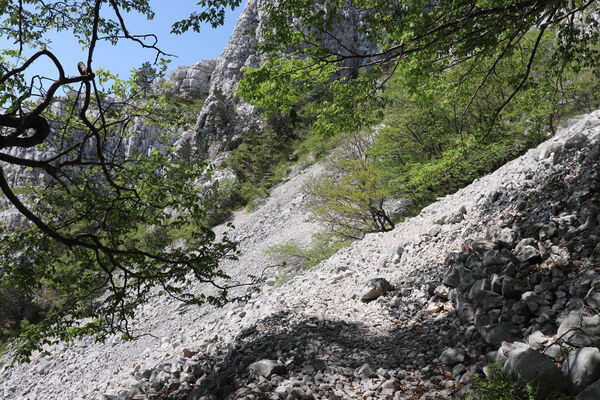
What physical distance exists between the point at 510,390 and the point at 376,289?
10.1 feet

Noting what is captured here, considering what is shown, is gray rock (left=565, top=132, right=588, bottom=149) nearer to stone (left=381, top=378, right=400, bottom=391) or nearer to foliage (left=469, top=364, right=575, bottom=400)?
foliage (left=469, top=364, right=575, bottom=400)

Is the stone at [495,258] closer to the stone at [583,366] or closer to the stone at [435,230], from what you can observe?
the stone at [583,366]

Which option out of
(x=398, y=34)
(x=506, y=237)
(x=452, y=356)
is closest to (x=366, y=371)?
(x=452, y=356)

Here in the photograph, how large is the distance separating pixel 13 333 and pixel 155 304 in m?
10.2

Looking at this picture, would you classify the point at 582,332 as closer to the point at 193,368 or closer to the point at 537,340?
the point at 537,340

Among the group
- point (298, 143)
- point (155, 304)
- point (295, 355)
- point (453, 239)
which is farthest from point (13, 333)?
point (298, 143)

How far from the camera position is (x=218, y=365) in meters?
4.12

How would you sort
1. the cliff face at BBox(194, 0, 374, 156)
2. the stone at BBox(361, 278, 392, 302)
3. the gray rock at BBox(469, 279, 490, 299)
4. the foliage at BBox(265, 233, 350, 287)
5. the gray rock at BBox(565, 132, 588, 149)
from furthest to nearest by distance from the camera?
the cliff face at BBox(194, 0, 374, 156) → the foliage at BBox(265, 233, 350, 287) → the stone at BBox(361, 278, 392, 302) → the gray rock at BBox(565, 132, 588, 149) → the gray rock at BBox(469, 279, 490, 299)

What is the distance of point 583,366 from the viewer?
6.59ft

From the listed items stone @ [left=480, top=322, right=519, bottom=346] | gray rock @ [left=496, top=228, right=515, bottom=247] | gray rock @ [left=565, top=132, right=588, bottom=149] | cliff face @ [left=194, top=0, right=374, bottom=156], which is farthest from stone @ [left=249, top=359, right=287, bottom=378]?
cliff face @ [left=194, top=0, right=374, bottom=156]

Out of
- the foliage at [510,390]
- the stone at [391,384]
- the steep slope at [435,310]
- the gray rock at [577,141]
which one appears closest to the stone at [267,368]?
the steep slope at [435,310]

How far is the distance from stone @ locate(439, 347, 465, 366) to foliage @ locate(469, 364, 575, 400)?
26.1 inches

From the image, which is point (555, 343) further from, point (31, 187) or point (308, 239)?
point (308, 239)

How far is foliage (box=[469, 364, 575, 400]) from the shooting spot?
1.99 m
